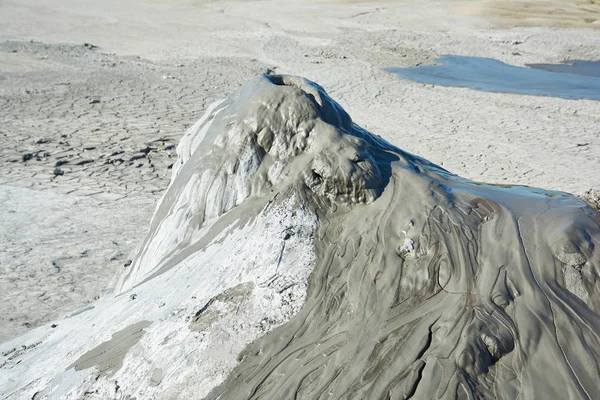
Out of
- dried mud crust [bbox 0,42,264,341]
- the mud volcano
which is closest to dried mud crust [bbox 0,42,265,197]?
dried mud crust [bbox 0,42,264,341]

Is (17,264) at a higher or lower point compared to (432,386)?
lower

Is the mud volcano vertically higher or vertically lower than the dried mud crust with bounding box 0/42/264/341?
higher

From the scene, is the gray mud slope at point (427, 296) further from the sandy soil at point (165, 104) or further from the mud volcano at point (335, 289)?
the sandy soil at point (165, 104)

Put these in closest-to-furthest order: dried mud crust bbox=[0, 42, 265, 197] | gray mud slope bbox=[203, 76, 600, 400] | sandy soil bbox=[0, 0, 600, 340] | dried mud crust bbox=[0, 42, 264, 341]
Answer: gray mud slope bbox=[203, 76, 600, 400]
dried mud crust bbox=[0, 42, 264, 341]
sandy soil bbox=[0, 0, 600, 340]
dried mud crust bbox=[0, 42, 265, 197]

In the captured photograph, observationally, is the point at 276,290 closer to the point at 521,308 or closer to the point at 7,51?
the point at 521,308

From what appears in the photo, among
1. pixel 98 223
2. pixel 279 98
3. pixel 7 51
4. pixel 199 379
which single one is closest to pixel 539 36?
pixel 7 51

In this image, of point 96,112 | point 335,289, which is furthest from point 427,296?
point 96,112

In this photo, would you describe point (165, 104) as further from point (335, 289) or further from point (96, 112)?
point (335, 289)

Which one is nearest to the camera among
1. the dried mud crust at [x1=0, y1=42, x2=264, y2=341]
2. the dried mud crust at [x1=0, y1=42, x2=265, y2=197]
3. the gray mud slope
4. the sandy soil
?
the gray mud slope

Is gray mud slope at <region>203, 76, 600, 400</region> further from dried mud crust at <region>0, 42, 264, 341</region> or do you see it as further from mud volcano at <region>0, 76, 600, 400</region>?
dried mud crust at <region>0, 42, 264, 341</region>
